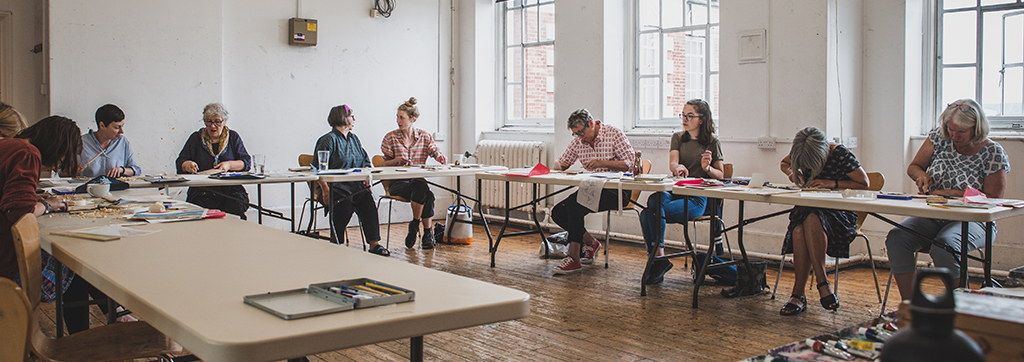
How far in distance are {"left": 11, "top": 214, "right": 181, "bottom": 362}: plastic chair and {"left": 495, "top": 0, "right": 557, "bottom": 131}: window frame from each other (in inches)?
202

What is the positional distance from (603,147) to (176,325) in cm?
396

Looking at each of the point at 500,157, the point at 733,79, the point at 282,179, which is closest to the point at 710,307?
the point at 733,79

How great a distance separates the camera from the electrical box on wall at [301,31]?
6.09 meters

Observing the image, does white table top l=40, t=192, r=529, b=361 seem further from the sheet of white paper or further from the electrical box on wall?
the electrical box on wall

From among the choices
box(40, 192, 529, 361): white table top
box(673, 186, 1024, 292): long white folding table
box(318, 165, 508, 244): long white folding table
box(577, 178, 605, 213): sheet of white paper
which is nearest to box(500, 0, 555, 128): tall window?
box(318, 165, 508, 244): long white folding table

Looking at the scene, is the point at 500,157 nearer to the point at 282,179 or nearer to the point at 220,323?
the point at 282,179

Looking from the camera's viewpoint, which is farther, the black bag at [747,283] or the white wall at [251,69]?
the white wall at [251,69]

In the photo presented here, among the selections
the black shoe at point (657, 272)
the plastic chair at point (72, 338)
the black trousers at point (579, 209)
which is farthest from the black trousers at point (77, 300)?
the black shoe at point (657, 272)

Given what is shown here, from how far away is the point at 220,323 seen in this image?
3.76 ft

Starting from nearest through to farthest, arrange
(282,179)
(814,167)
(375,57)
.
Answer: (814,167), (282,179), (375,57)

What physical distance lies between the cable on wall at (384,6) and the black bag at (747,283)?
4.24 m

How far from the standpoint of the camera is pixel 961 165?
3338 mm

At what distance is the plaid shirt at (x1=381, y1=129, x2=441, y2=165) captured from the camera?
559 cm

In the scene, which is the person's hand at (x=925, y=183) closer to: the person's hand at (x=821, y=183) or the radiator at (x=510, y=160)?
the person's hand at (x=821, y=183)
